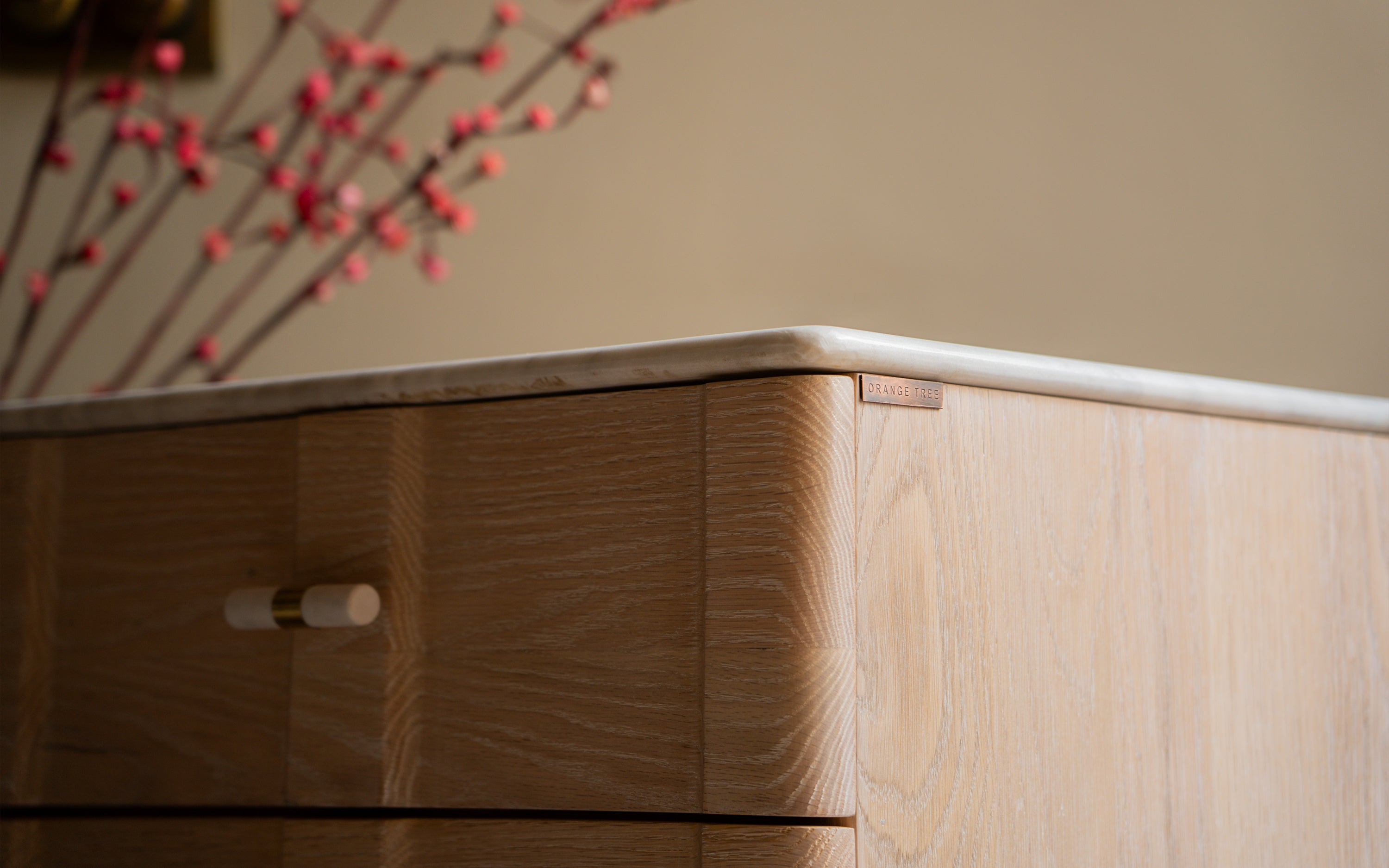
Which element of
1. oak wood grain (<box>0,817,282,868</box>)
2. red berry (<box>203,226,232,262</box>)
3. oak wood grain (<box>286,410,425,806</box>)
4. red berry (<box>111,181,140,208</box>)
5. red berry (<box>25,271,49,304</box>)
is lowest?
oak wood grain (<box>0,817,282,868</box>)

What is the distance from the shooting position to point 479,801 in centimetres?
56

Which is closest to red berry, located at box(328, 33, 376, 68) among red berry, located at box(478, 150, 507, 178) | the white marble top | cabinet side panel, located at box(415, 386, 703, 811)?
red berry, located at box(478, 150, 507, 178)

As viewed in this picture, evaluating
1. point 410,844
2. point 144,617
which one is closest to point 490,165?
point 144,617

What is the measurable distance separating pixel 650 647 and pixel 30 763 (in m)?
0.41

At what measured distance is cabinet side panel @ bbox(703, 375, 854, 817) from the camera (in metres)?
0.48

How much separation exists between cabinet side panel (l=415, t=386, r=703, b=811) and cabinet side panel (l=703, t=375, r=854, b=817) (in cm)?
2

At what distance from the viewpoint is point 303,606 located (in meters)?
0.58

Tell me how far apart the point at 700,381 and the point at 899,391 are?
3.3 inches

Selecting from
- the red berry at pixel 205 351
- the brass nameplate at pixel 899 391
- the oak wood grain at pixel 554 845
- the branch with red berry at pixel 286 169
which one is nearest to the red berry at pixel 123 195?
the branch with red berry at pixel 286 169

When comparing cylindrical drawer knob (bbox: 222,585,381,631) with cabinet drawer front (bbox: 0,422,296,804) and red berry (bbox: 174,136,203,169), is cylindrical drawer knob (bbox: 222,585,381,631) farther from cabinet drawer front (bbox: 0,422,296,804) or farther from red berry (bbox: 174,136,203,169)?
red berry (bbox: 174,136,203,169)

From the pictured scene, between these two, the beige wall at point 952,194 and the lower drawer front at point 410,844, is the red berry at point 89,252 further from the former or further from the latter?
the lower drawer front at point 410,844

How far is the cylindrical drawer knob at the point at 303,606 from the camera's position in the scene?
57cm

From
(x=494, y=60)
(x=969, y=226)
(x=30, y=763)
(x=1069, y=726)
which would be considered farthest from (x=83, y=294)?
(x=1069, y=726)

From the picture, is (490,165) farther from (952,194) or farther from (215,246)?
(952,194)
